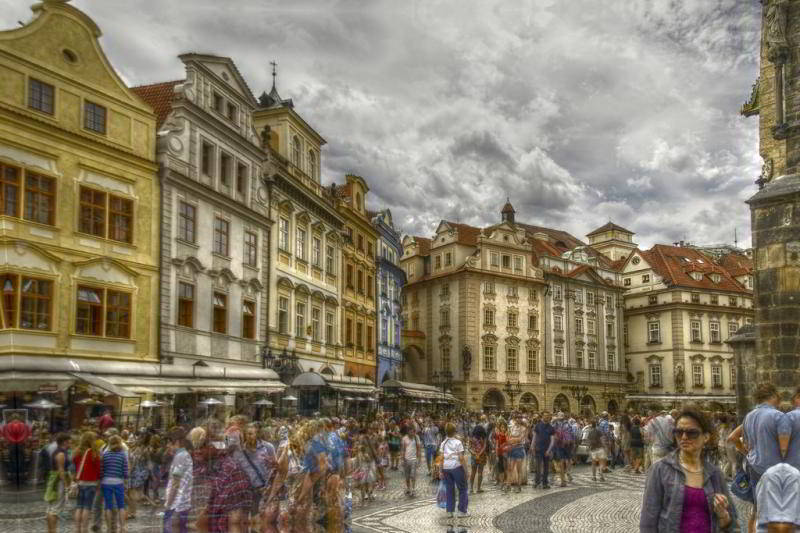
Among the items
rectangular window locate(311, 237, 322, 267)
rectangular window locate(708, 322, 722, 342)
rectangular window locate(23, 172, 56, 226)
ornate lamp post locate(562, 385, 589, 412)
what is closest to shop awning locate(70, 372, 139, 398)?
rectangular window locate(23, 172, 56, 226)

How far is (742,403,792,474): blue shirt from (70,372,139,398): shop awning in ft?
54.7

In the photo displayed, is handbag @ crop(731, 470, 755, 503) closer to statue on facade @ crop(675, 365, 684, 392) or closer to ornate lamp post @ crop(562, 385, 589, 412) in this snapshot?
ornate lamp post @ crop(562, 385, 589, 412)

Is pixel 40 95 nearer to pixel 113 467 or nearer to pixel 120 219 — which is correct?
pixel 120 219

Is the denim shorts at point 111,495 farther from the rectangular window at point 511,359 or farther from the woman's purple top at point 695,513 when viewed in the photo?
the rectangular window at point 511,359

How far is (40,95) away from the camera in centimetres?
2391

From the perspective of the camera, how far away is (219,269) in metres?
31.3

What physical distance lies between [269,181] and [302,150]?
460 cm

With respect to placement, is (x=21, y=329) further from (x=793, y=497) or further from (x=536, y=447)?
(x=793, y=497)

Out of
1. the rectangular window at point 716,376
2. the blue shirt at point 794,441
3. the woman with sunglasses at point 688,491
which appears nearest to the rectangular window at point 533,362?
the rectangular window at point 716,376

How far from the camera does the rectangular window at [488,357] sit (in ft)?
207

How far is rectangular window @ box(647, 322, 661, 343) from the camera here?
7526 centimetres

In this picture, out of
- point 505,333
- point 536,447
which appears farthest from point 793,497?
point 505,333

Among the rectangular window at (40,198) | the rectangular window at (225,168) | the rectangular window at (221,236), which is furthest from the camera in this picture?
the rectangular window at (225,168)

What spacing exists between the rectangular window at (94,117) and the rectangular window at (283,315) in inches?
478
